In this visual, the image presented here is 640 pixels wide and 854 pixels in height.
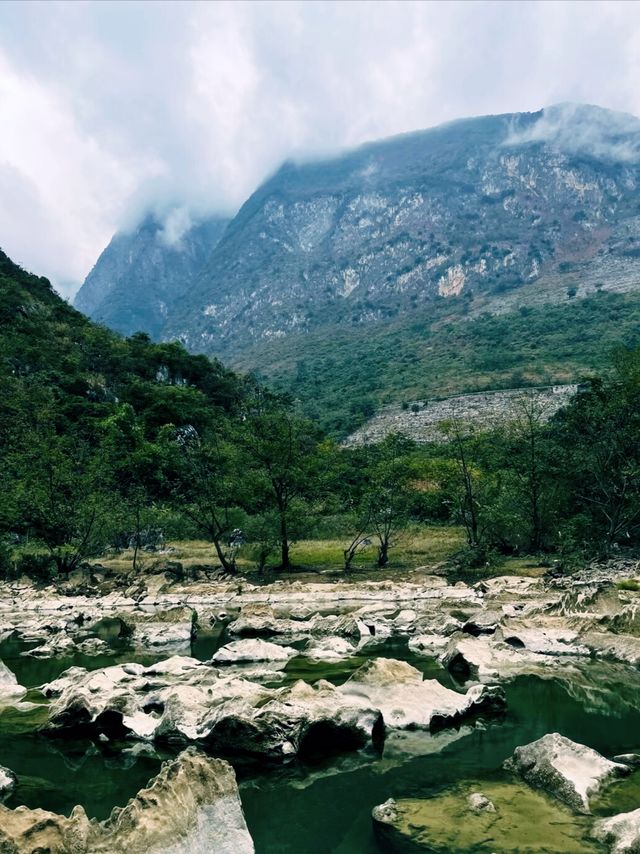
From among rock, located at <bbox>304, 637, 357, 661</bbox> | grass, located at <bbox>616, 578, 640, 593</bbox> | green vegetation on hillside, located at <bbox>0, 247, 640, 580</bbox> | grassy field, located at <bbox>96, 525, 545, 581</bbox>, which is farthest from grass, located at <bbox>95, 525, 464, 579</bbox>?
rock, located at <bbox>304, 637, 357, 661</bbox>

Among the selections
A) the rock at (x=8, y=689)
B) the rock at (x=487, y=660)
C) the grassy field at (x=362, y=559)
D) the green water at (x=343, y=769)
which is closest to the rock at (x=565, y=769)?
the green water at (x=343, y=769)

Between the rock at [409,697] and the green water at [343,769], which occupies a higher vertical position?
the rock at [409,697]

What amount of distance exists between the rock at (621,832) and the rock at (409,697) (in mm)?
4242

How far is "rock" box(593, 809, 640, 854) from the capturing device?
644 cm

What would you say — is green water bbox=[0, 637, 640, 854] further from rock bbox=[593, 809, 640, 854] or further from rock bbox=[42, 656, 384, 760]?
rock bbox=[593, 809, 640, 854]

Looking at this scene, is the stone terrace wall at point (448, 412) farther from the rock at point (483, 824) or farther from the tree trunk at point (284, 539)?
the rock at point (483, 824)

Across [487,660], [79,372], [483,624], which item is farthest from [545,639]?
[79,372]

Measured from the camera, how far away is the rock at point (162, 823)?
618 centimetres

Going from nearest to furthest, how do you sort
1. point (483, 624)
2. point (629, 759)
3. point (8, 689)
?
point (629, 759) < point (8, 689) < point (483, 624)

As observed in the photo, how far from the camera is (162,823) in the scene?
6512 millimetres

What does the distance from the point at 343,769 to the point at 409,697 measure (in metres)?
2.70

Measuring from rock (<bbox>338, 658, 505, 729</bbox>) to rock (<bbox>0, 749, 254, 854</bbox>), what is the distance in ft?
14.8

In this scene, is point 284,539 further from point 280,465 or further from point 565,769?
point 565,769

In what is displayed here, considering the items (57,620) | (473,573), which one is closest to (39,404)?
(57,620)
